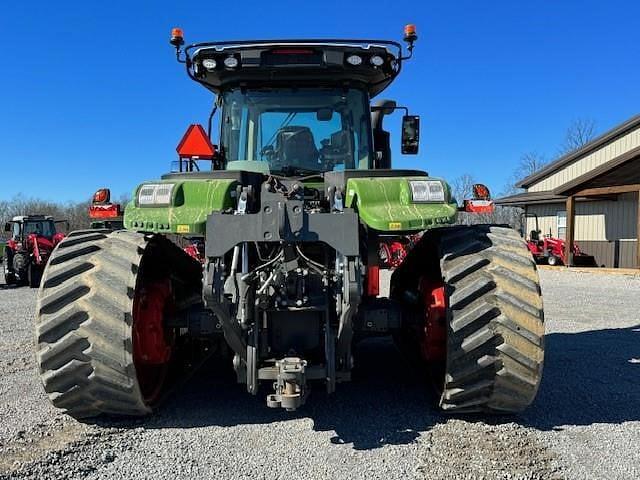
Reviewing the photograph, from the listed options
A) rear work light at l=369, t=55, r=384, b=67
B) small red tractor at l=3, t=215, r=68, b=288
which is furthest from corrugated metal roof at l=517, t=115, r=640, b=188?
rear work light at l=369, t=55, r=384, b=67

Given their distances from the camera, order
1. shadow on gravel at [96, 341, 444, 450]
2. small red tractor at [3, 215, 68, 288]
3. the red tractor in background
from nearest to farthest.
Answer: shadow on gravel at [96, 341, 444, 450], small red tractor at [3, 215, 68, 288], the red tractor in background

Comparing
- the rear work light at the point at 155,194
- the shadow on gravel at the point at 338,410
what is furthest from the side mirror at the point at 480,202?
the rear work light at the point at 155,194

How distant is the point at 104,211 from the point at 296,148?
1.68 metres

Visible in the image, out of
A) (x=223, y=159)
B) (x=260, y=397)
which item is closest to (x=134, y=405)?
(x=260, y=397)

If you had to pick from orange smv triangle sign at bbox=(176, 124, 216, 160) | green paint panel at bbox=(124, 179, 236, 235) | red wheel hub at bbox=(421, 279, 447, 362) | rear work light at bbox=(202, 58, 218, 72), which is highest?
rear work light at bbox=(202, 58, 218, 72)

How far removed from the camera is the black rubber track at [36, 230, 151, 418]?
11.6 ft

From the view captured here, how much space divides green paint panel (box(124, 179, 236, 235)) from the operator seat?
3.94 ft

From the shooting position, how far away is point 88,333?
355 cm

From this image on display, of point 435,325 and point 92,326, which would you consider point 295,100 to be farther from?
point 92,326

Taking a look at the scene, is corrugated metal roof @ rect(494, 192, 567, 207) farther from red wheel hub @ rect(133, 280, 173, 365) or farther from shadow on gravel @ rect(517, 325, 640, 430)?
red wheel hub @ rect(133, 280, 173, 365)

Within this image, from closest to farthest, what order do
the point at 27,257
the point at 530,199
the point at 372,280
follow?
the point at 372,280 < the point at 27,257 < the point at 530,199

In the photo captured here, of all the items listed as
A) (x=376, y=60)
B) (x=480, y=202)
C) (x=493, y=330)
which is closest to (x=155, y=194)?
(x=376, y=60)

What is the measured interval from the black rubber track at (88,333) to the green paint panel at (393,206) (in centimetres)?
150

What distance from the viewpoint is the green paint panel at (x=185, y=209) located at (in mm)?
3633
